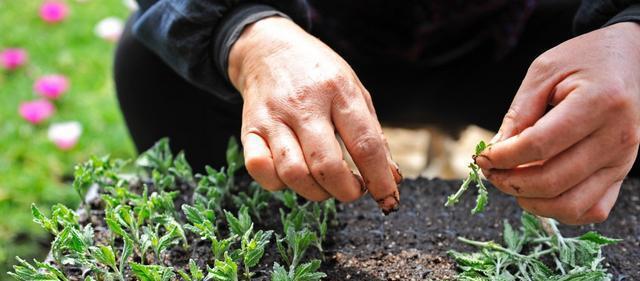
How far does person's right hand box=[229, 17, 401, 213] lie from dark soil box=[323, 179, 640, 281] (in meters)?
0.14

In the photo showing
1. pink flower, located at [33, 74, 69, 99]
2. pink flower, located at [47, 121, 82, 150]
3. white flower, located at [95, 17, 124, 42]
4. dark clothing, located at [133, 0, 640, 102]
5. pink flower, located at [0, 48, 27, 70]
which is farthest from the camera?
white flower, located at [95, 17, 124, 42]

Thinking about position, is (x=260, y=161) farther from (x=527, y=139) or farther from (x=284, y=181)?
(x=527, y=139)

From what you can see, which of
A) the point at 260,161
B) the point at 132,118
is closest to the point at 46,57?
the point at 132,118

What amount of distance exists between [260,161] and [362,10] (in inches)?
26.0

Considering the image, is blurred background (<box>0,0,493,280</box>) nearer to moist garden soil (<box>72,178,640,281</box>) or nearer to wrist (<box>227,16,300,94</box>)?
moist garden soil (<box>72,178,640,281</box>)

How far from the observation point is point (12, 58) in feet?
7.71

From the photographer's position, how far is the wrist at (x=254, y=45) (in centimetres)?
97

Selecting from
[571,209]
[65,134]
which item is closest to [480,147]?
[571,209]

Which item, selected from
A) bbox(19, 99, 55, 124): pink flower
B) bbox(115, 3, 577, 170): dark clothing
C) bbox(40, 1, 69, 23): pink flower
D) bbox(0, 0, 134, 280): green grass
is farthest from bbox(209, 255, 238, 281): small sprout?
bbox(40, 1, 69, 23): pink flower

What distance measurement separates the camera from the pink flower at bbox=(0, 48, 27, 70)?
2350 millimetres

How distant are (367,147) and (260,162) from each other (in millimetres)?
123

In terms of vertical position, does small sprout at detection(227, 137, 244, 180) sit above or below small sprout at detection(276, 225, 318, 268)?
below

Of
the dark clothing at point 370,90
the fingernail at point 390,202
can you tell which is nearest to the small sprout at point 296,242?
the fingernail at point 390,202

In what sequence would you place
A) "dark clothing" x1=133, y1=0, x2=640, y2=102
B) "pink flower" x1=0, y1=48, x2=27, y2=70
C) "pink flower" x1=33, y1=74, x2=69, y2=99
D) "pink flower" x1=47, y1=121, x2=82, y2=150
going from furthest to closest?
1. "pink flower" x1=0, y1=48, x2=27, y2=70
2. "pink flower" x1=33, y1=74, x2=69, y2=99
3. "pink flower" x1=47, y1=121, x2=82, y2=150
4. "dark clothing" x1=133, y1=0, x2=640, y2=102
